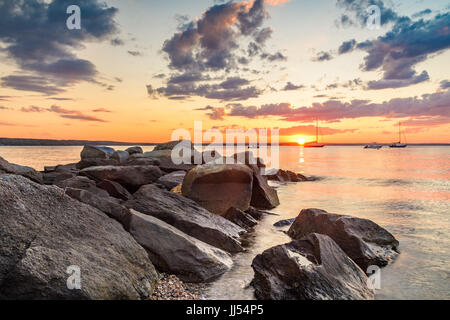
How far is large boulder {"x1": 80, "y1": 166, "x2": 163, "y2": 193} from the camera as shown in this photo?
1597 centimetres

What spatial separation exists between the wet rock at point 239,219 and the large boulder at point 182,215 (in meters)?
2.21

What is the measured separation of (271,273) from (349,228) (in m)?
4.03

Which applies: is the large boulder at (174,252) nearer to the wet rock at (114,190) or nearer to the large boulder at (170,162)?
the wet rock at (114,190)

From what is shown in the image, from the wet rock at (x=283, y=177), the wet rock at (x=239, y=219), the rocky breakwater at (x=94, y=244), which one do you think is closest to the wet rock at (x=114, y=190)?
the rocky breakwater at (x=94, y=244)

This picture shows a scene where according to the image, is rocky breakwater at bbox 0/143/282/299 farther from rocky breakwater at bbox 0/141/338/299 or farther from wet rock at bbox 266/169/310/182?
wet rock at bbox 266/169/310/182

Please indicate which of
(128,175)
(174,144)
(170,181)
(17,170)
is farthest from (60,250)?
(174,144)

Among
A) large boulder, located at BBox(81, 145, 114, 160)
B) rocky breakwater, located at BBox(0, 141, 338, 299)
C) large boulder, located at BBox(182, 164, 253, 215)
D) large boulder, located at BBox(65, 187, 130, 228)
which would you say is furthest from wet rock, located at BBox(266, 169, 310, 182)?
large boulder, located at BBox(65, 187, 130, 228)

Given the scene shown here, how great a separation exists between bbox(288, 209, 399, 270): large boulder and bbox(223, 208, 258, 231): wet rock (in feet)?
5.68

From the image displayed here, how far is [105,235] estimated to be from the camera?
20.6 ft

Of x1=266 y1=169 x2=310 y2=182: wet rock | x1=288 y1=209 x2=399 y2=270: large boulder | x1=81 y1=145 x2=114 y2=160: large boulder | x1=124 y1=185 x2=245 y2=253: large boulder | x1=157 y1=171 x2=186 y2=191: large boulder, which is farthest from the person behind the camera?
x1=266 y1=169 x2=310 y2=182: wet rock
